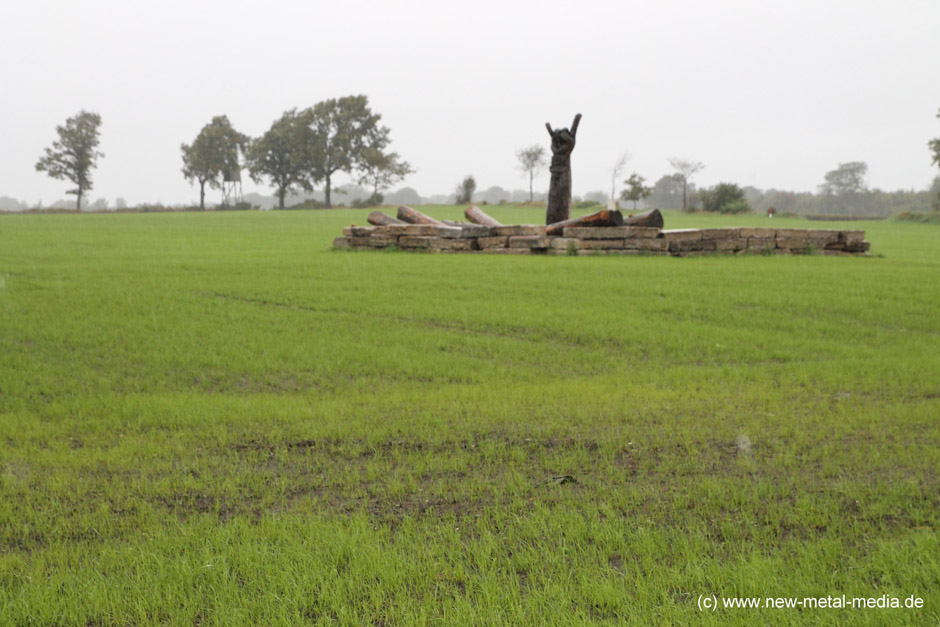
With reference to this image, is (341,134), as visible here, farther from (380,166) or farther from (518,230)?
(518,230)

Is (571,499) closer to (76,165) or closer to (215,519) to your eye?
(215,519)

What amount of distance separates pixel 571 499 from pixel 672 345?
439 centimetres

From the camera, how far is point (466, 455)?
15.3 ft

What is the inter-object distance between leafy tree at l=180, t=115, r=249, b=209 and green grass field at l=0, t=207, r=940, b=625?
61911 millimetres

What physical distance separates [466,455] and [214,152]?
69.9 meters

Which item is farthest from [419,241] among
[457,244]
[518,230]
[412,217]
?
[518,230]

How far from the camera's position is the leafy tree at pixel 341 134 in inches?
2559

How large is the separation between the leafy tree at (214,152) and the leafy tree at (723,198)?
44.5 meters

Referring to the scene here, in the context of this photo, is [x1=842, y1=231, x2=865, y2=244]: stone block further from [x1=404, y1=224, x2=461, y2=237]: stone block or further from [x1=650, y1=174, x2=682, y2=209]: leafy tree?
[x1=650, y1=174, x2=682, y2=209]: leafy tree

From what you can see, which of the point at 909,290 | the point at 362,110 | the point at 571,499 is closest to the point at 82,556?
the point at 571,499

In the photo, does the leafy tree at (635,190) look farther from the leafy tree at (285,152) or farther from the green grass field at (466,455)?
the green grass field at (466,455)

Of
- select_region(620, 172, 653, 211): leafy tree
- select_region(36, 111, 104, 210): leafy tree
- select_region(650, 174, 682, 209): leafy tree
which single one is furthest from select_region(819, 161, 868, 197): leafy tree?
select_region(36, 111, 104, 210): leafy tree

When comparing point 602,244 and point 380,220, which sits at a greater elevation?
point 380,220

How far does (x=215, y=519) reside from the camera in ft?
12.2
